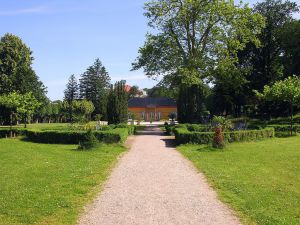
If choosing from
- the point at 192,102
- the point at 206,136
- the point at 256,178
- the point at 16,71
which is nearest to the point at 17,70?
the point at 16,71

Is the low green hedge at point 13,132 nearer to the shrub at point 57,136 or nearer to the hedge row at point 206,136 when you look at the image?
the shrub at point 57,136

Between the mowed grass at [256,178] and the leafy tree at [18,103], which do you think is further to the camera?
the leafy tree at [18,103]

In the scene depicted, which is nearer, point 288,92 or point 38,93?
point 288,92

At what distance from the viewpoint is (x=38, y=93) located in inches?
2237

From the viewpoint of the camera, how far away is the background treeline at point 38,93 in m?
38.8

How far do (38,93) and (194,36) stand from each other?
26.8 m

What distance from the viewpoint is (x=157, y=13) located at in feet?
125

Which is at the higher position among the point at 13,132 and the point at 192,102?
the point at 192,102

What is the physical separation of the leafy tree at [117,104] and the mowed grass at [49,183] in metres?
18.8

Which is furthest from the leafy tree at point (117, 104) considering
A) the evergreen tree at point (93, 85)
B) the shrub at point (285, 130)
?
the evergreen tree at point (93, 85)

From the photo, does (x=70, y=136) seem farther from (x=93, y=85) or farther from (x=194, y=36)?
(x=93, y=85)

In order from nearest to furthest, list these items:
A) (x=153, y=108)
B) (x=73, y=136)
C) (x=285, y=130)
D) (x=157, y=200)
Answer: (x=157, y=200), (x=73, y=136), (x=285, y=130), (x=153, y=108)

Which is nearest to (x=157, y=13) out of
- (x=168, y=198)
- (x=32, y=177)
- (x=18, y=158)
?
(x=18, y=158)

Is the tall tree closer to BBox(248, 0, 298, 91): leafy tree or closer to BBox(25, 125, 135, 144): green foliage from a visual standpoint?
BBox(25, 125, 135, 144): green foliage
